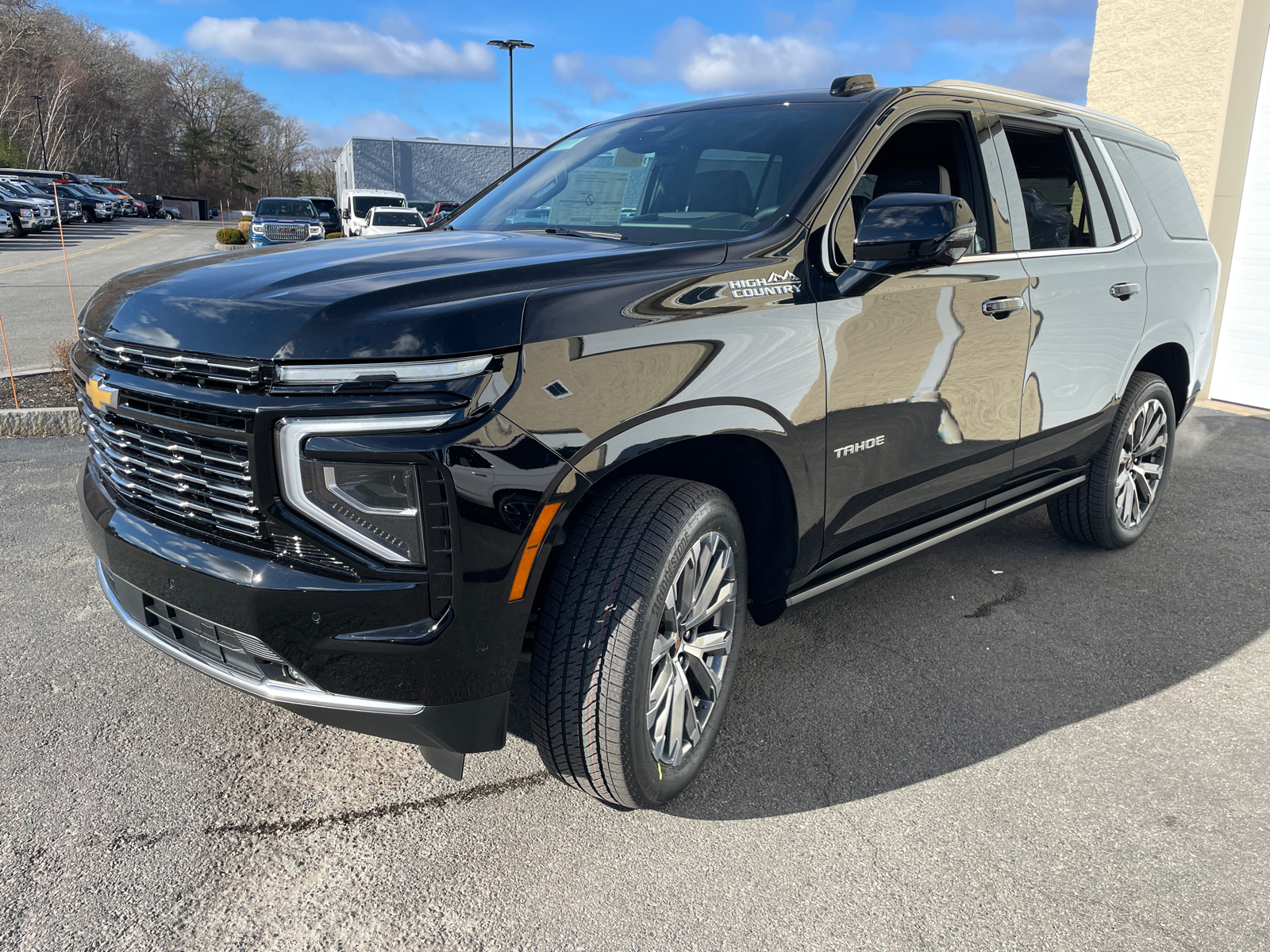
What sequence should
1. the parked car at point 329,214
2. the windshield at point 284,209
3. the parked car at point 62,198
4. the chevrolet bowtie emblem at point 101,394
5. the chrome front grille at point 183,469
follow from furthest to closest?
1. the parked car at point 62,198
2. the parked car at point 329,214
3. the windshield at point 284,209
4. the chevrolet bowtie emblem at point 101,394
5. the chrome front grille at point 183,469

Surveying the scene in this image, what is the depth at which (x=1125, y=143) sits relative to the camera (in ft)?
14.1

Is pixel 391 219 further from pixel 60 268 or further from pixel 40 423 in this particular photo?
pixel 40 423

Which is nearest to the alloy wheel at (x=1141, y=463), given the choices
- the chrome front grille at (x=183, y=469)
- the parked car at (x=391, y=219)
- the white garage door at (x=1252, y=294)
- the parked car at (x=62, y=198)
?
the chrome front grille at (x=183, y=469)

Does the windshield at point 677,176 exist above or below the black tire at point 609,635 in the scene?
above

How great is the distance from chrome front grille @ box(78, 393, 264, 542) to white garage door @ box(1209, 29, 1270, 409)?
34.5ft

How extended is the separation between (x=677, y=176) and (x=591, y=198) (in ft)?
1.12

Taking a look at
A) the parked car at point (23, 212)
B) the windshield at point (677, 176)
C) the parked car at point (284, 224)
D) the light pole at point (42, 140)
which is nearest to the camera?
the windshield at point (677, 176)

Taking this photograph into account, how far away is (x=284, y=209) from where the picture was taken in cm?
2819

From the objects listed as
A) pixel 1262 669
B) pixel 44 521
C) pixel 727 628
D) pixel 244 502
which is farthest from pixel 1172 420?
pixel 44 521

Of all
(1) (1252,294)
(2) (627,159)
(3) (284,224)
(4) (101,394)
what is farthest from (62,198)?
(4) (101,394)

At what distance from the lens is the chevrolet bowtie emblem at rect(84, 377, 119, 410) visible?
2.30 metres

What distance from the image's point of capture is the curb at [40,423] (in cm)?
648

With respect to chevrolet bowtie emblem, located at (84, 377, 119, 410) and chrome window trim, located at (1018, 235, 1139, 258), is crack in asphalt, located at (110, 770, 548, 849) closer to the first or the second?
chevrolet bowtie emblem, located at (84, 377, 119, 410)

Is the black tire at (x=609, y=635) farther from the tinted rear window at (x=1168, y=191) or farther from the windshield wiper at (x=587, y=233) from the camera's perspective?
the tinted rear window at (x=1168, y=191)
